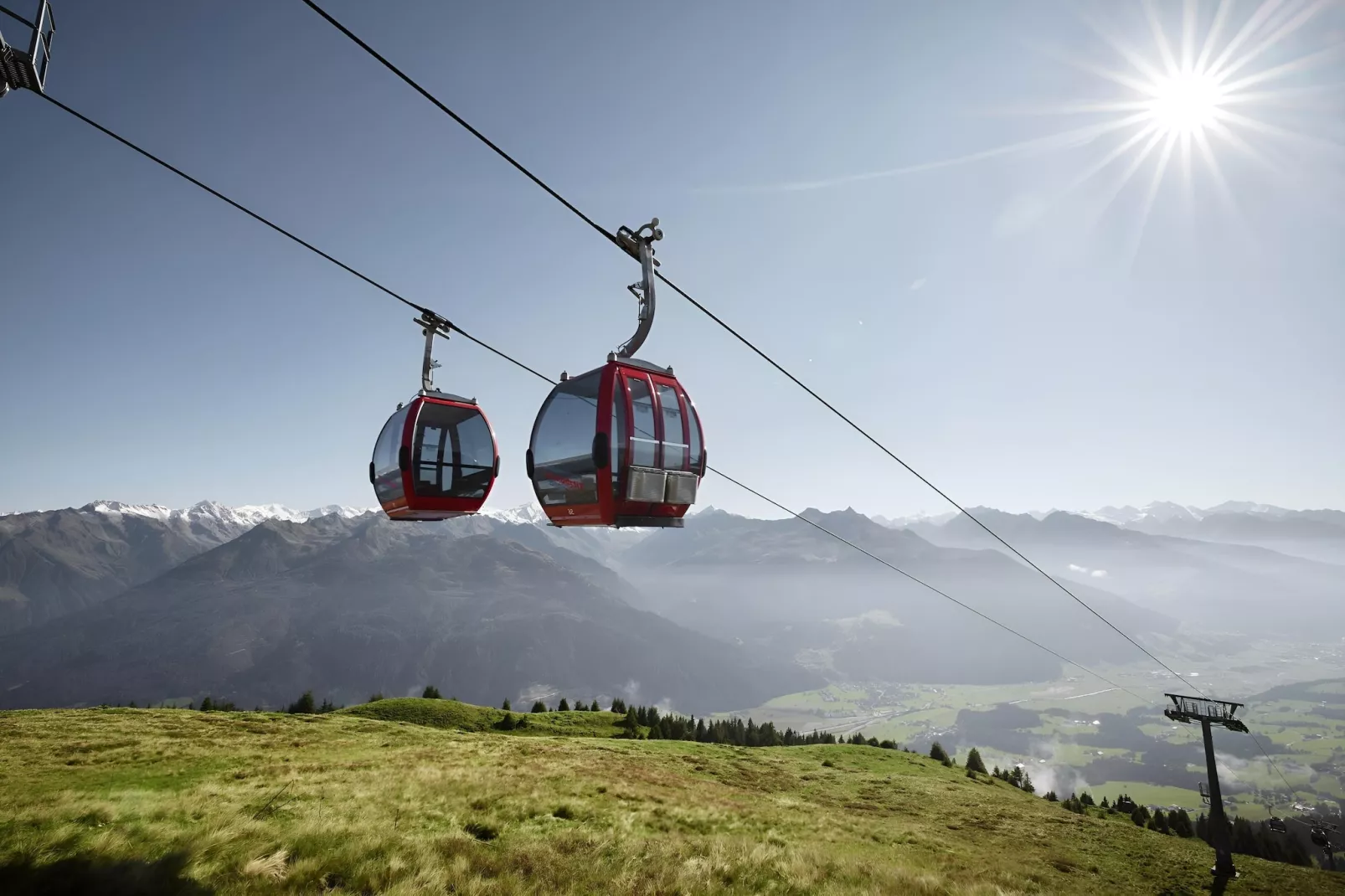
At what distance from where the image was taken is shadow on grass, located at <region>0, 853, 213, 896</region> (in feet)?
26.5

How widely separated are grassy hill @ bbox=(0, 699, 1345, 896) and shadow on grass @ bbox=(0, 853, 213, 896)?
4 cm

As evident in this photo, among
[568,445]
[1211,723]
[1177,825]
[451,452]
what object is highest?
[451,452]

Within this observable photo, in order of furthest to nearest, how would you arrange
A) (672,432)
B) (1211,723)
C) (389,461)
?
(1211,723)
(389,461)
(672,432)

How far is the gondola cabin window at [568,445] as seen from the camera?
34.9 ft

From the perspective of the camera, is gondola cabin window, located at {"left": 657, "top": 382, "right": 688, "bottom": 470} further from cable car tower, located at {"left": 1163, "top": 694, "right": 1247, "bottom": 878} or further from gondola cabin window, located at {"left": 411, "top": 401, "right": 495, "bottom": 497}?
cable car tower, located at {"left": 1163, "top": 694, "right": 1247, "bottom": 878}

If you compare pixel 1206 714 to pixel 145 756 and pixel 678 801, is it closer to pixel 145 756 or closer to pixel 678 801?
pixel 678 801

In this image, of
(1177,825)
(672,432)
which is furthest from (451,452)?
(1177,825)

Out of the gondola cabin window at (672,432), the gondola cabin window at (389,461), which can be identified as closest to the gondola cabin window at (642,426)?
the gondola cabin window at (672,432)

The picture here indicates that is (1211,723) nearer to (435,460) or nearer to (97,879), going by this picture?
(435,460)

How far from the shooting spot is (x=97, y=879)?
842cm

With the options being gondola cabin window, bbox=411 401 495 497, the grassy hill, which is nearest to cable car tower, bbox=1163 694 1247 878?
the grassy hill

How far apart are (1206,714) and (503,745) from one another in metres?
42.8

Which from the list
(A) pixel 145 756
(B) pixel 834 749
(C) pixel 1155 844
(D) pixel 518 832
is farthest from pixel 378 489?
(B) pixel 834 749

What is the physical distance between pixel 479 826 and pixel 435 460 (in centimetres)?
911
